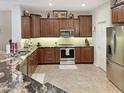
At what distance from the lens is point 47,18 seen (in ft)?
34.5

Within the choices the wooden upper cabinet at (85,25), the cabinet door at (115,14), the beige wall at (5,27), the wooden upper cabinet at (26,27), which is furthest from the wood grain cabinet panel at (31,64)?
the wooden upper cabinet at (85,25)

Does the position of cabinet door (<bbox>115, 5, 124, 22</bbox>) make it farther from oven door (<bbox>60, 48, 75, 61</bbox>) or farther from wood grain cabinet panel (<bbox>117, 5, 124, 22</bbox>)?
oven door (<bbox>60, 48, 75, 61</bbox>)

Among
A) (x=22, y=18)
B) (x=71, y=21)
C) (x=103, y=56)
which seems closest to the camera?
(x=103, y=56)

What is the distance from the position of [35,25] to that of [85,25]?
258 centimetres

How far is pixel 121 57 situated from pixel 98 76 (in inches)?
89.2

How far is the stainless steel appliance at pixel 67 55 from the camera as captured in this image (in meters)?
10.3

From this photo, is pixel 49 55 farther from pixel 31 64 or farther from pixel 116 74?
pixel 116 74

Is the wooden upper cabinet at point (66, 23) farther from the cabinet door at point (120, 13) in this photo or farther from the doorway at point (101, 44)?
the cabinet door at point (120, 13)

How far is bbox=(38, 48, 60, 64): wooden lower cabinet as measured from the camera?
33.6ft

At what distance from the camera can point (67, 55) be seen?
33.8 feet

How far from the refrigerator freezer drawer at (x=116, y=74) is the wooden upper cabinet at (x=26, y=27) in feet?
14.0

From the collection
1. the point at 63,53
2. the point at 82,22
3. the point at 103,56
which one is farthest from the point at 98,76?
the point at 82,22

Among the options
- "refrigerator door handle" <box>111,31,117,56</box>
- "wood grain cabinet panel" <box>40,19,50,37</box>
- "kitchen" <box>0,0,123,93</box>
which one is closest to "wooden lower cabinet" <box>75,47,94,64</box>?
"kitchen" <box>0,0,123,93</box>

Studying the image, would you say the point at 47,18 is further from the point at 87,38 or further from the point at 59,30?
the point at 87,38
